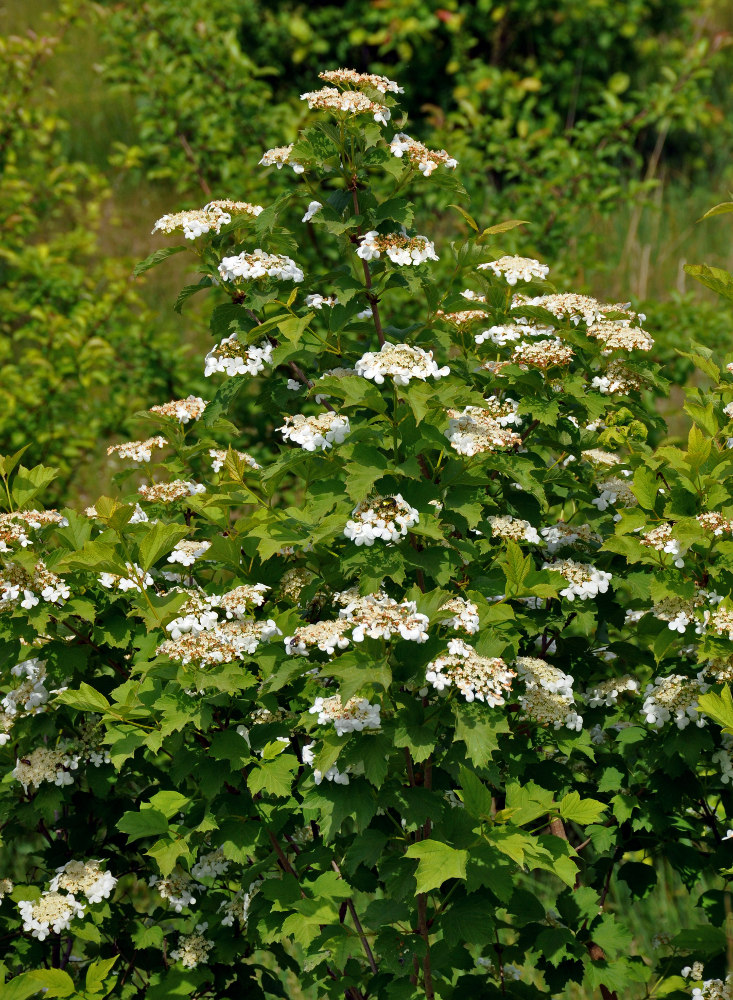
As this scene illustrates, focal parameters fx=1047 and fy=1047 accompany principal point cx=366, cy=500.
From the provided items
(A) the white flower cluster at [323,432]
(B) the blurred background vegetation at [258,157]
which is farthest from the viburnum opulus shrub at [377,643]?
(B) the blurred background vegetation at [258,157]

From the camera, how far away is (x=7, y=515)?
7.84 ft

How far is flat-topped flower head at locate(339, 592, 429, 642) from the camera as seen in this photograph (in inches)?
71.8

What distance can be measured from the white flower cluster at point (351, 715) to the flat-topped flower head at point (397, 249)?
90 centimetres

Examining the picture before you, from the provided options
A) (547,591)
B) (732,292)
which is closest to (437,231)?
(732,292)

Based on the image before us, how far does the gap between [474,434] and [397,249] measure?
416 mm

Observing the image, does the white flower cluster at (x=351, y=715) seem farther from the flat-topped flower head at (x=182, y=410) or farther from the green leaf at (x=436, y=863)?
the flat-topped flower head at (x=182, y=410)

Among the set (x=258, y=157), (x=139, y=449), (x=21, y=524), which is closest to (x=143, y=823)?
(x=21, y=524)

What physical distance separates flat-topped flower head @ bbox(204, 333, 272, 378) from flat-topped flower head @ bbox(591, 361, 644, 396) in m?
0.80

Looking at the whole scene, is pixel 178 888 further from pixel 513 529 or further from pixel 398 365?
pixel 398 365

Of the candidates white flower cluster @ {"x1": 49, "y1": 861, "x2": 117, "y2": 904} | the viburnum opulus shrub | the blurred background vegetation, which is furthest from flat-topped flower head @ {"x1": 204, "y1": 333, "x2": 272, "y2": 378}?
white flower cluster @ {"x1": 49, "y1": 861, "x2": 117, "y2": 904}

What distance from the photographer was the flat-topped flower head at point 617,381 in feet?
8.24

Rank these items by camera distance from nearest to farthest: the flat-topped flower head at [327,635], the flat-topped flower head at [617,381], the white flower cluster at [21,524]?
the flat-topped flower head at [327,635] → the white flower cluster at [21,524] → the flat-topped flower head at [617,381]

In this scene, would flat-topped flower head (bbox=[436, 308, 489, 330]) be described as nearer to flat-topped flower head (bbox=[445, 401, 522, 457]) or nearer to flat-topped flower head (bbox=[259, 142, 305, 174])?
flat-topped flower head (bbox=[445, 401, 522, 457])

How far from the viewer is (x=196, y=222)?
240 cm
